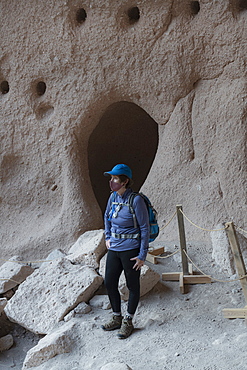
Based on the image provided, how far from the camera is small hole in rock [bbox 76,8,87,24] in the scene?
19.0 feet

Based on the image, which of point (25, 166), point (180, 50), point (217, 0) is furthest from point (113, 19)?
point (25, 166)

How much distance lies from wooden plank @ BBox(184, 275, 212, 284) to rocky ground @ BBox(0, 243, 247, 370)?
0.04m

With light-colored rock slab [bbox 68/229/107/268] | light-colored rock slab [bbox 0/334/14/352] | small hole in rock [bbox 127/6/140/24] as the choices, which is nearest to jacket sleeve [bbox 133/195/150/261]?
light-colored rock slab [bbox 68/229/107/268]

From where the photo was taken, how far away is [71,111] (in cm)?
597

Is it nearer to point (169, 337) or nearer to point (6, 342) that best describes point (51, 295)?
point (6, 342)

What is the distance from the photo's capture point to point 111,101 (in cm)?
591

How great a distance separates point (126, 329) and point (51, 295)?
3.33 feet

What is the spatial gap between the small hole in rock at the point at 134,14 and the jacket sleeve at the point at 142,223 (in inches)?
133

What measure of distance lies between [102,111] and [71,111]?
0.43m

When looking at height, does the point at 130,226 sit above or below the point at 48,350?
above

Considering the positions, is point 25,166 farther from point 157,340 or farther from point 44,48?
point 157,340

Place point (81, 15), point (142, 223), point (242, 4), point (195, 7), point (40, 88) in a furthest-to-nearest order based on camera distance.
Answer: point (40, 88)
point (81, 15)
point (195, 7)
point (242, 4)
point (142, 223)

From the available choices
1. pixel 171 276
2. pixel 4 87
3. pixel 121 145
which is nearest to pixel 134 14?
pixel 4 87

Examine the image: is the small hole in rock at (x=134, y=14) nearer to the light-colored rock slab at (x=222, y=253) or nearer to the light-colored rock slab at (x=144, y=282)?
the light-colored rock slab at (x=222, y=253)
